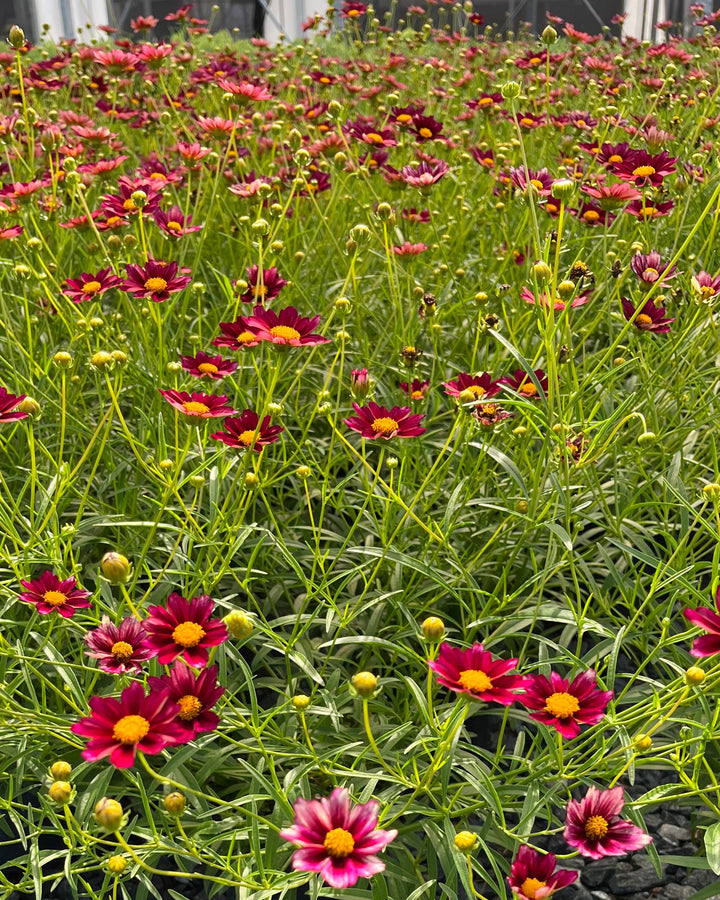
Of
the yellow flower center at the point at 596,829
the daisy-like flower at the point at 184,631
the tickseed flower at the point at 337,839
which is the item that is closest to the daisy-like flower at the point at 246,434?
the daisy-like flower at the point at 184,631

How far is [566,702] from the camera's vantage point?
3.12 feet

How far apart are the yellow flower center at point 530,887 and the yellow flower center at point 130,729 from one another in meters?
0.41

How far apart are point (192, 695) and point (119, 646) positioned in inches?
4.5

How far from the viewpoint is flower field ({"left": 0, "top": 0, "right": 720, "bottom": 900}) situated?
3.14ft

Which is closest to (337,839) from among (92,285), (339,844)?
(339,844)

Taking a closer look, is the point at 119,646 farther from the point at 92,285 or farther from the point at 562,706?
the point at 92,285

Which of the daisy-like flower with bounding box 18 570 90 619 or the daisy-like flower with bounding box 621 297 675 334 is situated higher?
the daisy-like flower with bounding box 621 297 675 334

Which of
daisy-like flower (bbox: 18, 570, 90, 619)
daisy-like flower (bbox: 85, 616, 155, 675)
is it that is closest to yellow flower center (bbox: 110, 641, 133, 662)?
daisy-like flower (bbox: 85, 616, 155, 675)

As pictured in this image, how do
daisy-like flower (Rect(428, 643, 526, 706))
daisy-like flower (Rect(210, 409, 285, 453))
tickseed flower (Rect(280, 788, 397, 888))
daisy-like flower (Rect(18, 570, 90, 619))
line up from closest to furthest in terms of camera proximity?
1. tickseed flower (Rect(280, 788, 397, 888))
2. daisy-like flower (Rect(428, 643, 526, 706))
3. daisy-like flower (Rect(18, 570, 90, 619))
4. daisy-like flower (Rect(210, 409, 285, 453))

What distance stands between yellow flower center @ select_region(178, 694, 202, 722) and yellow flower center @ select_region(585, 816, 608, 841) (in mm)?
421

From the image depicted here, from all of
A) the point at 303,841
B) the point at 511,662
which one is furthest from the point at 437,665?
the point at 303,841

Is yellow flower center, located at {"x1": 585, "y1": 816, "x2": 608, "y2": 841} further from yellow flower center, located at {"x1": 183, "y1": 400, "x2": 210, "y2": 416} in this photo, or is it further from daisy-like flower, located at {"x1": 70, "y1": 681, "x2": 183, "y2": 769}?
yellow flower center, located at {"x1": 183, "y1": 400, "x2": 210, "y2": 416}

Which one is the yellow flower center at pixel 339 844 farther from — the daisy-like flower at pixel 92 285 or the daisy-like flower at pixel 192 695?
the daisy-like flower at pixel 92 285

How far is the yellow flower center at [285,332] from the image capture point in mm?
1222
